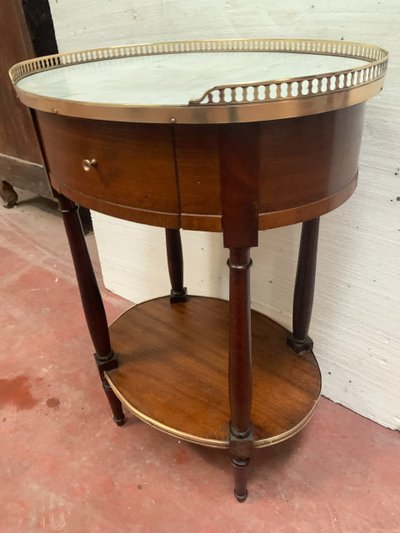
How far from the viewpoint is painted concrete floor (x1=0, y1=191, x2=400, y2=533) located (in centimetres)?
85

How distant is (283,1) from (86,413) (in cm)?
95

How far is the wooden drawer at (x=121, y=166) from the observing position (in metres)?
0.54

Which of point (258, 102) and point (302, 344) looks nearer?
point (258, 102)

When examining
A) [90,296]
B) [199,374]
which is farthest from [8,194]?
[199,374]

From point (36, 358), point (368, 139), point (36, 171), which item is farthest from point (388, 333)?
point (36, 171)

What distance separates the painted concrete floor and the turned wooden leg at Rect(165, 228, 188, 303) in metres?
0.30

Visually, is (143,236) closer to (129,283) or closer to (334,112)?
(129,283)

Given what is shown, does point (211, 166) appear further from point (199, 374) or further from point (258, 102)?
point (199, 374)

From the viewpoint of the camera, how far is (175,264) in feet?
3.72

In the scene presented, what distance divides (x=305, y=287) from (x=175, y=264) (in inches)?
13.8

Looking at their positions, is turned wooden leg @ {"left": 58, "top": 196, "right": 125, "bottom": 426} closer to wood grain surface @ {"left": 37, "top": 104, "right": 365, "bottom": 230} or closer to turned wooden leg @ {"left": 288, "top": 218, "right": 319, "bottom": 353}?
wood grain surface @ {"left": 37, "top": 104, "right": 365, "bottom": 230}

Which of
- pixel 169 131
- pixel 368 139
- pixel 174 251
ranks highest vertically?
pixel 169 131

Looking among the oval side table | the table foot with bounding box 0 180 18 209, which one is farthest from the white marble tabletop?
the table foot with bounding box 0 180 18 209

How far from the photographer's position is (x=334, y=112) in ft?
1.75
